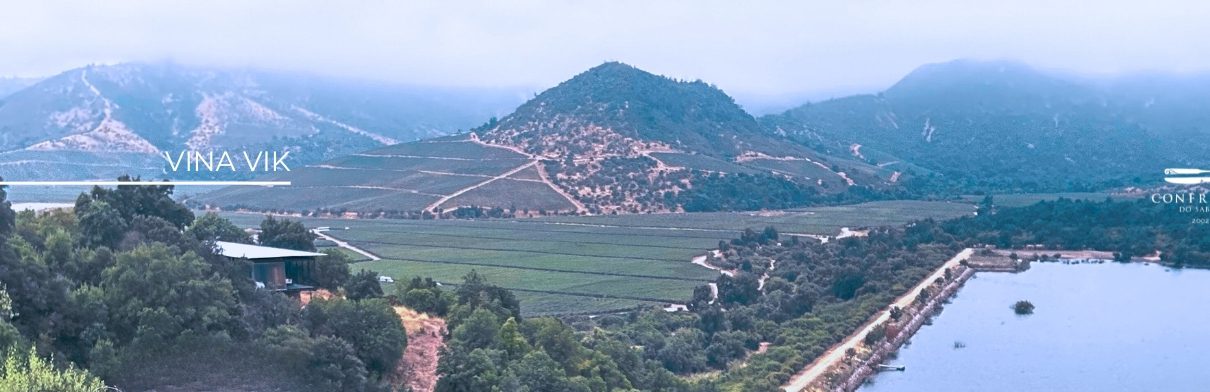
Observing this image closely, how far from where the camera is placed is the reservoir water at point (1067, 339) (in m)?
37.8

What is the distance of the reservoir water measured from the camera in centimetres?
3784

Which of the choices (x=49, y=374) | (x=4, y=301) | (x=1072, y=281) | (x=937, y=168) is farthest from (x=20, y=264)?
(x=937, y=168)

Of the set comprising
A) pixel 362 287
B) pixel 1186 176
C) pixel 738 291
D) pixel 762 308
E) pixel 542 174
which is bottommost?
pixel 762 308

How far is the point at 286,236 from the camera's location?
33219mm

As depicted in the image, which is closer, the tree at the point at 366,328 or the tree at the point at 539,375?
the tree at the point at 366,328

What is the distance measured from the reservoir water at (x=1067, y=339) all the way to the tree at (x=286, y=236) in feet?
50.2

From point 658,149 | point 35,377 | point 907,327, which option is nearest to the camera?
point 35,377

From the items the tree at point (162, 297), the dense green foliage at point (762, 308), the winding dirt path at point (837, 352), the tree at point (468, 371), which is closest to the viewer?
the tree at point (162, 297)

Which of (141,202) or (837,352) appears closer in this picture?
(141,202)

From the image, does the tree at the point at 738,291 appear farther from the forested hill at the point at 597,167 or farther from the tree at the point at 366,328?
the forested hill at the point at 597,167

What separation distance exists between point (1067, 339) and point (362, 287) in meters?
24.7

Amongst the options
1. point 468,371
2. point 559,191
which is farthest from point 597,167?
point 468,371

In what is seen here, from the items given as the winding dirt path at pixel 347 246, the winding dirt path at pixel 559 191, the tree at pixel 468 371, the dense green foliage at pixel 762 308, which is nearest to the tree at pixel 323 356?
the tree at pixel 468 371

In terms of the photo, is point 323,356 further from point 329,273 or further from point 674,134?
point 674,134
